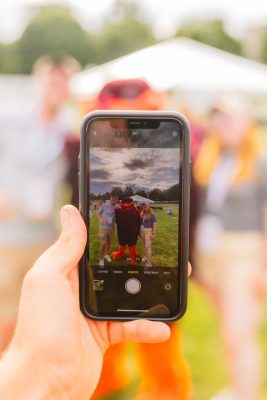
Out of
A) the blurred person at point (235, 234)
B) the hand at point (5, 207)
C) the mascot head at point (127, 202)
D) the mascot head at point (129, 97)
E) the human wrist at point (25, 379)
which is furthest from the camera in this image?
the hand at point (5, 207)

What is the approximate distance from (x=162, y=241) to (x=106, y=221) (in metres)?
0.11

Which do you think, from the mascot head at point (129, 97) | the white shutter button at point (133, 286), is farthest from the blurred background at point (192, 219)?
the white shutter button at point (133, 286)

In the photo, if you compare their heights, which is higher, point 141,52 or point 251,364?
point 141,52

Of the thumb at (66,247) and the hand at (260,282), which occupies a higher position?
the thumb at (66,247)

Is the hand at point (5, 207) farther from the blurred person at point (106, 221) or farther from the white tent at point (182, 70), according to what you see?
the white tent at point (182, 70)

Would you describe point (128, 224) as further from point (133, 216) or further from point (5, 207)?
point (5, 207)

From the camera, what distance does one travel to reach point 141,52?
579cm

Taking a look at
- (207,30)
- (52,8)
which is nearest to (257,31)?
(207,30)

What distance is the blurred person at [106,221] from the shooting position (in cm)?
122

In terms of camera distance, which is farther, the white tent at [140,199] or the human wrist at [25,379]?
the white tent at [140,199]

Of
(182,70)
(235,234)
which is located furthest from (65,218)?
(182,70)

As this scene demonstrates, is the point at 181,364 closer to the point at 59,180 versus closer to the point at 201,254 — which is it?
the point at 201,254

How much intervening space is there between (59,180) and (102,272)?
1.79m

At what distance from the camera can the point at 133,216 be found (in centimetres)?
122
